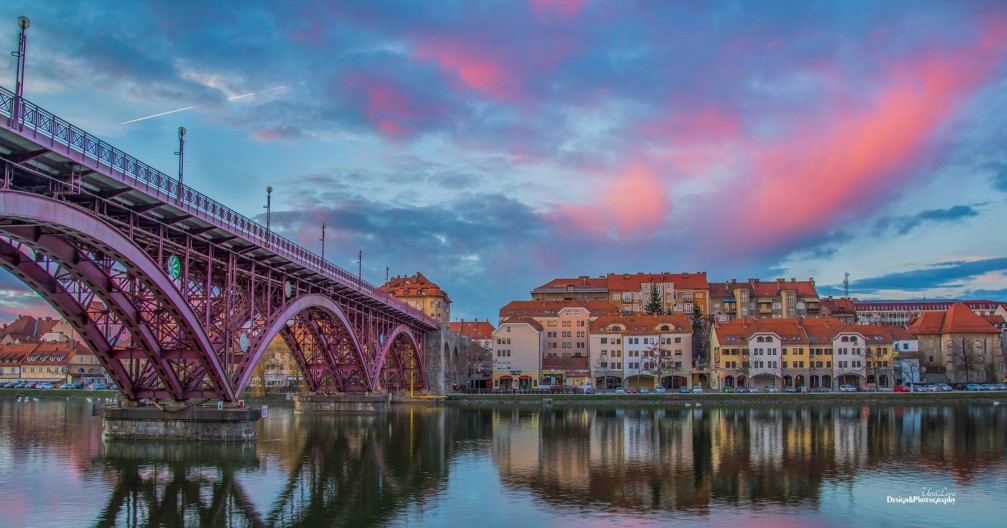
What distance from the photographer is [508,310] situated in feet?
420

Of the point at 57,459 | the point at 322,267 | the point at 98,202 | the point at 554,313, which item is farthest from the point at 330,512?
Result: the point at 554,313

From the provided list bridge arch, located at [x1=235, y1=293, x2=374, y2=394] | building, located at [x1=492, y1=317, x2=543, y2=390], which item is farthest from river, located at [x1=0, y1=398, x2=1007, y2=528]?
building, located at [x1=492, y1=317, x2=543, y2=390]

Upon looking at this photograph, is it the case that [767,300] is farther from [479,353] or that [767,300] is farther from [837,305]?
[479,353]

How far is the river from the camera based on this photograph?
88.4 feet

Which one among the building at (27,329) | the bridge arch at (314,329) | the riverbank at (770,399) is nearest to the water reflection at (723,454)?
the bridge arch at (314,329)

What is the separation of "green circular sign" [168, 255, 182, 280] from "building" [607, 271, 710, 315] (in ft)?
353

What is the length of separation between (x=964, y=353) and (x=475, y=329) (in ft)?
256

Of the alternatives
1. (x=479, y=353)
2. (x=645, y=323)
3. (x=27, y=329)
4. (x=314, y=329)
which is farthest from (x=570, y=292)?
(x=27, y=329)

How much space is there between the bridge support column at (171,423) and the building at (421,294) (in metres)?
95.0

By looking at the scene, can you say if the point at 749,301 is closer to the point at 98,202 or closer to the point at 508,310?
the point at 508,310

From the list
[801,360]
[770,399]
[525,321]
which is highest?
[525,321]

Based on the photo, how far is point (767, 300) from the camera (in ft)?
468

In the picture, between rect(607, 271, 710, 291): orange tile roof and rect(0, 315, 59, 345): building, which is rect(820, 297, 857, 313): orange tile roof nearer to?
rect(607, 271, 710, 291): orange tile roof

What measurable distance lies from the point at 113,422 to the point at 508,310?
3478 inches
